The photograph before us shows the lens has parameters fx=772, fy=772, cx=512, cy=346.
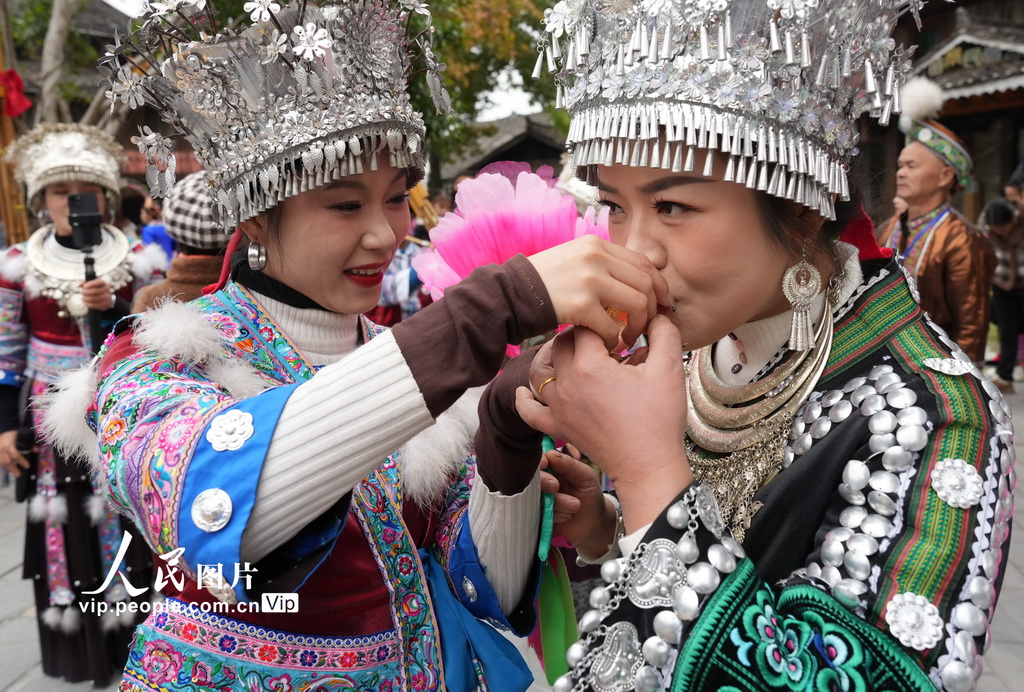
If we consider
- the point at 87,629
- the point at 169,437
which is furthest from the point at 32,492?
the point at 169,437

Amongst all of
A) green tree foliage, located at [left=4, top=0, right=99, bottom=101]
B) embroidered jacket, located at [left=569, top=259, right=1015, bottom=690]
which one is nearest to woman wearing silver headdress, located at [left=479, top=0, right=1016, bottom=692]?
embroidered jacket, located at [left=569, top=259, right=1015, bottom=690]

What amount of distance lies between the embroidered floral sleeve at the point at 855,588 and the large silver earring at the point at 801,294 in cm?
24

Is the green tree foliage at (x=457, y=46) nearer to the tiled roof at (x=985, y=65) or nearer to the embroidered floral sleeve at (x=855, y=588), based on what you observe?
the embroidered floral sleeve at (x=855, y=588)

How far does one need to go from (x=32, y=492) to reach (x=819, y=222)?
4137 millimetres

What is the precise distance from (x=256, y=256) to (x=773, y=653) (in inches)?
51.6

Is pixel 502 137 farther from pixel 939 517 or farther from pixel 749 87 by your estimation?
pixel 939 517

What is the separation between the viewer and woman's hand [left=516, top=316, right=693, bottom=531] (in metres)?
1.13

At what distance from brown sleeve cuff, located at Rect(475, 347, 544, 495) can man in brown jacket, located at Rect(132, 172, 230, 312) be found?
199 cm

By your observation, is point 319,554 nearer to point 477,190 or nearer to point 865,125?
point 477,190

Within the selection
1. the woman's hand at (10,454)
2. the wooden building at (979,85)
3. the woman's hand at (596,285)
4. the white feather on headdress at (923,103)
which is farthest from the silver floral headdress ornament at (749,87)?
the wooden building at (979,85)

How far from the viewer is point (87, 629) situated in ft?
12.9

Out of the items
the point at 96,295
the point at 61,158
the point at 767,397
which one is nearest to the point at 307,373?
the point at 767,397

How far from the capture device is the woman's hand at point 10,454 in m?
3.88

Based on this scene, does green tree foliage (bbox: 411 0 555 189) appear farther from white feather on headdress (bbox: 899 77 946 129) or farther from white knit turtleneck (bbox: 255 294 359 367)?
white knit turtleneck (bbox: 255 294 359 367)
